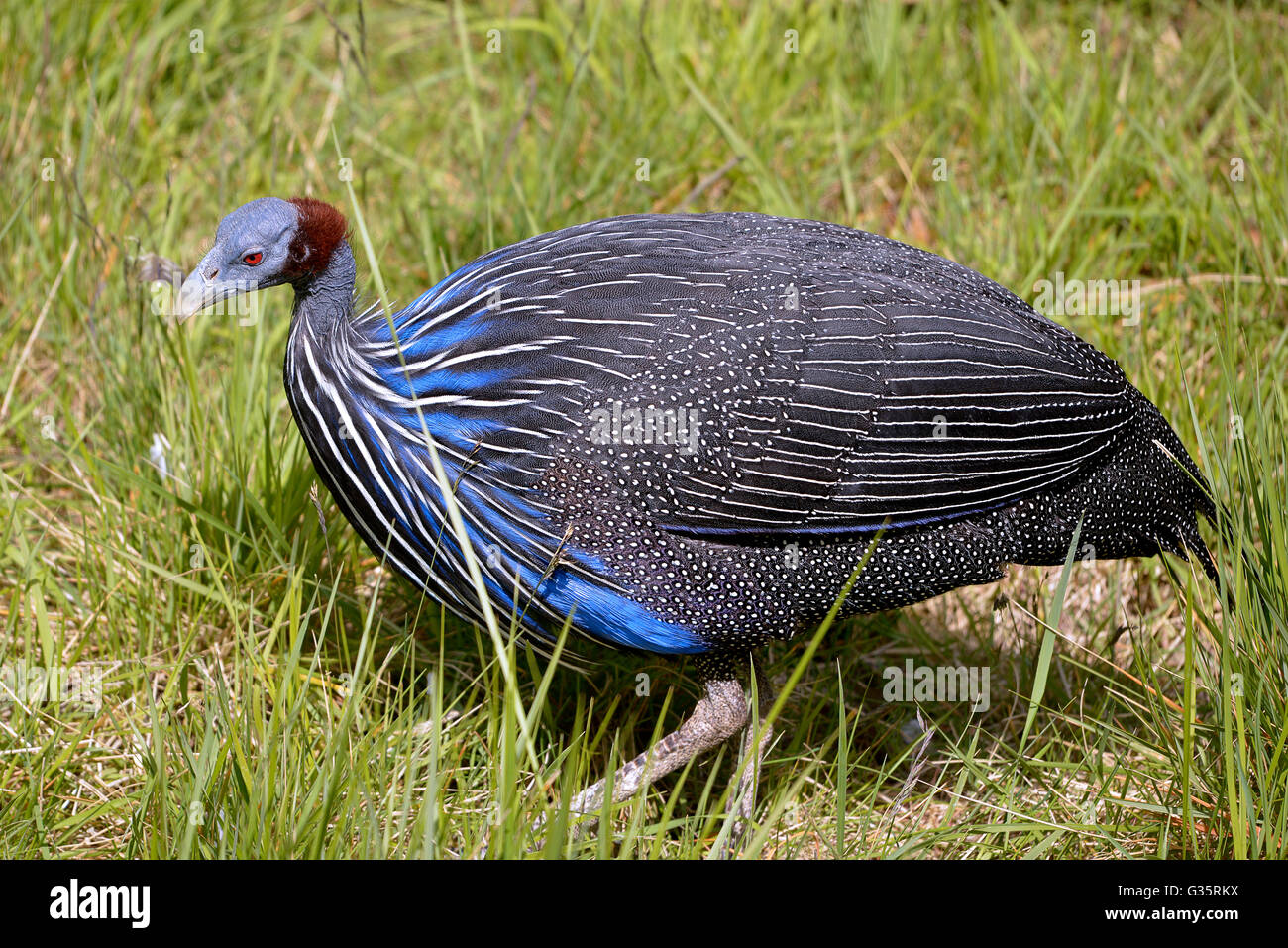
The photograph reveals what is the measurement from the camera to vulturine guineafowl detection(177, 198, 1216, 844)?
2.43 m

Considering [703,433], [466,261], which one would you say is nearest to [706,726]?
[703,433]

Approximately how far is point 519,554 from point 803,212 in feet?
6.33

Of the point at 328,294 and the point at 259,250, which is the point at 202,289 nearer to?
the point at 259,250

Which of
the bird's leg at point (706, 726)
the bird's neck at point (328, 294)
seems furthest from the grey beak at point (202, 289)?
the bird's leg at point (706, 726)

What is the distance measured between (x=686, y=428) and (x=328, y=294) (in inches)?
30.7

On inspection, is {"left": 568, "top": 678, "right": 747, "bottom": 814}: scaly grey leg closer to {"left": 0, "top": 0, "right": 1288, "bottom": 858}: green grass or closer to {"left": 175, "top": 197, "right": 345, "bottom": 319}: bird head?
{"left": 0, "top": 0, "right": 1288, "bottom": 858}: green grass

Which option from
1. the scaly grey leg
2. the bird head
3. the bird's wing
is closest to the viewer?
the bird's wing

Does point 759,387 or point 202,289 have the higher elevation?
point 202,289

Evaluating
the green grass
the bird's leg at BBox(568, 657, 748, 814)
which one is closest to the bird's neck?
the green grass

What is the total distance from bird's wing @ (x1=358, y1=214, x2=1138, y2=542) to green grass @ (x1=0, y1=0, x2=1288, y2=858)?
32cm

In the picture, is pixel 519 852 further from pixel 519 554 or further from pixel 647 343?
pixel 647 343

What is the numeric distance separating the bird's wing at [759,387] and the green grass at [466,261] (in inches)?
12.8

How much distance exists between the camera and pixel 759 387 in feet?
7.97

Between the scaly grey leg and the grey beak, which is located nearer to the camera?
the grey beak
